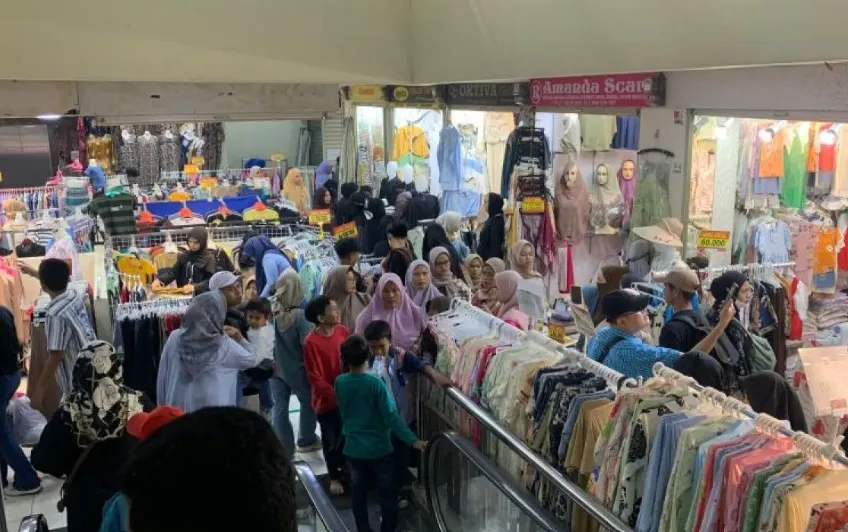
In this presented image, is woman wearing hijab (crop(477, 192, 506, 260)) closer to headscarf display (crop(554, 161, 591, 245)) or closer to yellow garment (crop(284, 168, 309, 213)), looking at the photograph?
headscarf display (crop(554, 161, 591, 245))

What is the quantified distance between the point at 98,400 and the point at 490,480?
75.6 inches

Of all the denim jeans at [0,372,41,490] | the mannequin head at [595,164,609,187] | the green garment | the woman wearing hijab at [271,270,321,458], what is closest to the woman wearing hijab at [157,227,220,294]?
the woman wearing hijab at [271,270,321,458]

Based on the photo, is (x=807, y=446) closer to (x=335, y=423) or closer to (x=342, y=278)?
(x=335, y=423)

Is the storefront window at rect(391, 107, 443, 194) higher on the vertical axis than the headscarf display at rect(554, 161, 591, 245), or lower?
higher

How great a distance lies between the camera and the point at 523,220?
28.4 ft

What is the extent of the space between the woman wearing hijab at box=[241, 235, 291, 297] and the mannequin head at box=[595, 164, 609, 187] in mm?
4031

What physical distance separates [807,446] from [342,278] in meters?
3.73

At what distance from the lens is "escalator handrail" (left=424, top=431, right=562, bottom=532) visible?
142 inches

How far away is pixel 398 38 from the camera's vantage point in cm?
253

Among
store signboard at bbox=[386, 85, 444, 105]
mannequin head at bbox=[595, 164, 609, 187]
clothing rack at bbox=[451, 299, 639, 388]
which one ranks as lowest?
clothing rack at bbox=[451, 299, 639, 388]

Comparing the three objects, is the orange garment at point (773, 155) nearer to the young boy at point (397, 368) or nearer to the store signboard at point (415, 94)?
the young boy at point (397, 368)

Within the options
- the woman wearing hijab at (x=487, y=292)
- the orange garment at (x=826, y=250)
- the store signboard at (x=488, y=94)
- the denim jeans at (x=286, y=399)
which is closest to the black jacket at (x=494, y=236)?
the store signboard at (x=488, y=94)

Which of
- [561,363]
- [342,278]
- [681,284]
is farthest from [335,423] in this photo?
[681,284]

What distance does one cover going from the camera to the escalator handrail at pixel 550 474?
3182 mm
